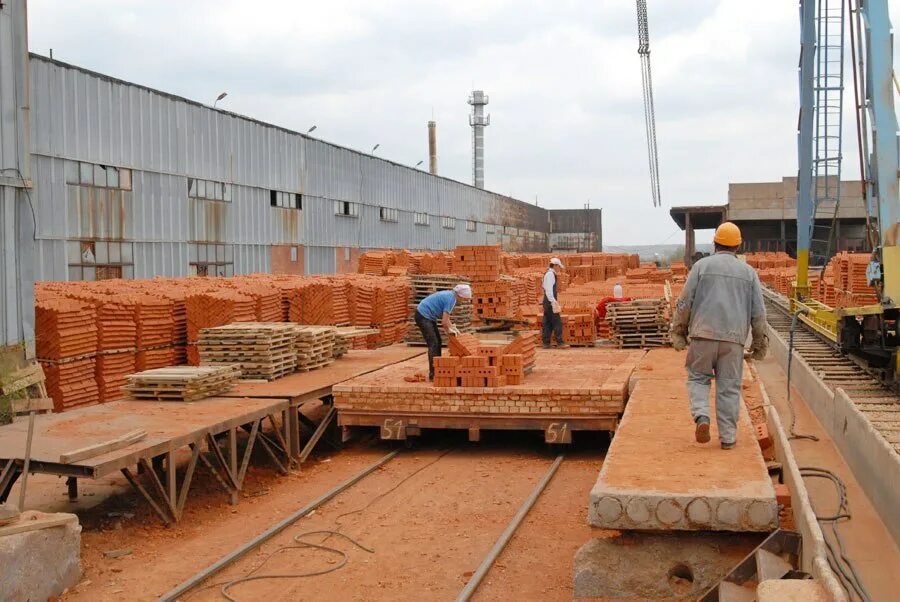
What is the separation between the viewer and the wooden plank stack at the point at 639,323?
17484 millimetres

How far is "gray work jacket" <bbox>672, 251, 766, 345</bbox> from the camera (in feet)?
24.2

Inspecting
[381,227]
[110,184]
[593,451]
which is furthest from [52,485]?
[381,227]

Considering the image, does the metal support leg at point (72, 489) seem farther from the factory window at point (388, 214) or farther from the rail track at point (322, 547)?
the factory window at point (388, 214)

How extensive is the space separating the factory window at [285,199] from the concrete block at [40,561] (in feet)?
81.9

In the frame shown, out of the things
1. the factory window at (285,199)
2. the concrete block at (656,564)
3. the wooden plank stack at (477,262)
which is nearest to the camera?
the concrete block at (656,564)

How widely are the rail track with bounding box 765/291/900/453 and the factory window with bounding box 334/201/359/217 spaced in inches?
702

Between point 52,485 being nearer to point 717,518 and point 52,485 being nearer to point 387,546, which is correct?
point 387,546

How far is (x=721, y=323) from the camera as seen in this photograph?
7.39 m

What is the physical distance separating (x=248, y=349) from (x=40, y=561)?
628 centimetres

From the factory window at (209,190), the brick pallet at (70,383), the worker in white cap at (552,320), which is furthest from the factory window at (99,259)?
the worker in white cap at (552,320)

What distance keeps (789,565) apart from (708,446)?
6.18 feet

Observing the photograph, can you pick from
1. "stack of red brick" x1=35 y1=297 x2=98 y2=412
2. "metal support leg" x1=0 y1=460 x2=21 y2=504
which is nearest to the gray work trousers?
"metal support leg" x1=0 y1=460 x2=21 y2=504

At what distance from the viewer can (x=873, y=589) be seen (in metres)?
7.04

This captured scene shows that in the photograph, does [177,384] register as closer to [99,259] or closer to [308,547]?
[308,547]
